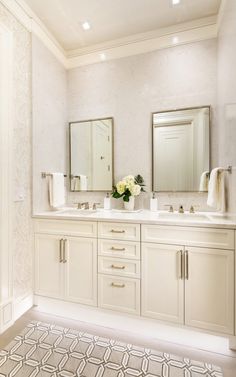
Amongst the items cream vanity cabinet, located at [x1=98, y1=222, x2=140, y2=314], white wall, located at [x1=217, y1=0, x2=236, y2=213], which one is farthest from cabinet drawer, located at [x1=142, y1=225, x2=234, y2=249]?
white wall, located at [x1=217, y1=0, x2=236, y2=213]

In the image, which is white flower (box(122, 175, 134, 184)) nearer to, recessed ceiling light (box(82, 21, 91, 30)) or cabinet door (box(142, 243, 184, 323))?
cabinet door (box(142, 243, 184, 323))

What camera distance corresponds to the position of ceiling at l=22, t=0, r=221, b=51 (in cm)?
195

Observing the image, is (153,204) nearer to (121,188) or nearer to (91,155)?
(121,188)

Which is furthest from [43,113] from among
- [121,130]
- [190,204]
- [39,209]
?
[190,204]

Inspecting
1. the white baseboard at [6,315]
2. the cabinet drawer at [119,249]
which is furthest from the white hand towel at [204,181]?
the white baseboard at [6,315]

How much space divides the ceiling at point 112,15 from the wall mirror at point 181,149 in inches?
34.4

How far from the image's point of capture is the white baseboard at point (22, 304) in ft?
6.21

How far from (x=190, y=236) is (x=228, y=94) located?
1.18 meters

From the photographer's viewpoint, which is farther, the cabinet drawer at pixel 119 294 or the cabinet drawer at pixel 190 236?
the cabinet drawer at pixel 119 294

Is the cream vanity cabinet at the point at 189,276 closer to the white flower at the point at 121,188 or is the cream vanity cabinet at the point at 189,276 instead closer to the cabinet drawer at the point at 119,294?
the cabinet drawer at the point at 119,294

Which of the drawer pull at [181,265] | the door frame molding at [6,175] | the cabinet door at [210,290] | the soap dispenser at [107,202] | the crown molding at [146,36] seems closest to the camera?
the cabinet door at [210,290]

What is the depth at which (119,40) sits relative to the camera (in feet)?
7.79

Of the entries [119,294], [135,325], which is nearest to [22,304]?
[119,294]

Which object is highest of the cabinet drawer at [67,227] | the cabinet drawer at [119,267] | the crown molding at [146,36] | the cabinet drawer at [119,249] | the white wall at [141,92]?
the crown molding at [146,36]
